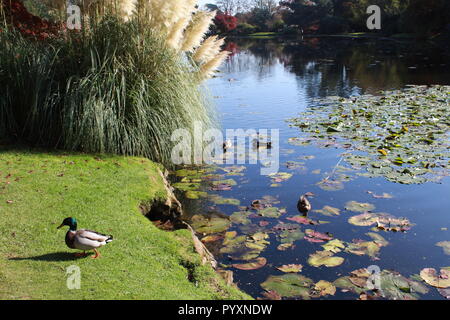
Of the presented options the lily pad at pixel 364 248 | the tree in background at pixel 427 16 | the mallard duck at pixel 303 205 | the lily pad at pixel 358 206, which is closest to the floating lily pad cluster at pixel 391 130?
the lily pad at pixel 358 206

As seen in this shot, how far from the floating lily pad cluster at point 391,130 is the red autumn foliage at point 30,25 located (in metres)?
4.94

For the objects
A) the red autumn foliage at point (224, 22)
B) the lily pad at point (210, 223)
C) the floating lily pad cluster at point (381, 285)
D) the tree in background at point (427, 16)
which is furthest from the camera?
the red autumn foliage at point (224, 22)

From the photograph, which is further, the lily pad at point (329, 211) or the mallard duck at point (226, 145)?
the mallard duck at point (226, 145)

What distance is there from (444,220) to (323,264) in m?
2.07

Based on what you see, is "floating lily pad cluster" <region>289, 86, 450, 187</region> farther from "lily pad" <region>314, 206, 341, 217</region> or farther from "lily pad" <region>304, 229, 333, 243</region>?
"lily pad" <region>304, 229, 333, 243</region>

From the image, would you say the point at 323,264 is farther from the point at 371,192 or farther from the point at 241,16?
the point at 241,16

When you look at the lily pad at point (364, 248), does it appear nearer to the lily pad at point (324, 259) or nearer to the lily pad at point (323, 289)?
the lily pad at point (324, 259)

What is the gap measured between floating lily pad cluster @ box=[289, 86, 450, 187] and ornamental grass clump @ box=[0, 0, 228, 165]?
3.18 m

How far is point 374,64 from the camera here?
21344 mm

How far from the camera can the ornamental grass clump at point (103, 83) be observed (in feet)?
20.6

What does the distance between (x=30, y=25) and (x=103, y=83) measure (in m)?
2.56

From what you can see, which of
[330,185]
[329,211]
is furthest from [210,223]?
[330,185]

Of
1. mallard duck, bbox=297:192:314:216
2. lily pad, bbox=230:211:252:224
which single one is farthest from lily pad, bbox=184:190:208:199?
mallard duck, bbox=297:192:314:216
